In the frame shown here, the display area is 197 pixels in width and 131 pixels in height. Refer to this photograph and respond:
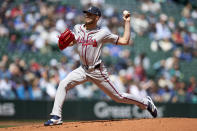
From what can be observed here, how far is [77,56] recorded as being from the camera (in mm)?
13188

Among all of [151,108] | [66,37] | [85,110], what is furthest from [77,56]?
[66,37]

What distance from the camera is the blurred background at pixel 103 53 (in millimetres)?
12648

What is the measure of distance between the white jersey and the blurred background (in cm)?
631

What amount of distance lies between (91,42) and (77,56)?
275 inches

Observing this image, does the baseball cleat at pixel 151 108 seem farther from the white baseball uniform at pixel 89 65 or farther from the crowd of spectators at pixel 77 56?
the crowd of spectators at pixel 77 56

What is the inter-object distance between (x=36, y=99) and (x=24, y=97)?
0.41 m

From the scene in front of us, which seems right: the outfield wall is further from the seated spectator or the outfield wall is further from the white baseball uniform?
the white baseball uniform

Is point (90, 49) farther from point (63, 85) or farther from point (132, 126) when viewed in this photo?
point (132, 126)

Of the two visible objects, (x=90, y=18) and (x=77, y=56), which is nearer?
(x=90, y=18)

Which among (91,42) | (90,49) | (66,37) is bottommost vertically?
(90,49)

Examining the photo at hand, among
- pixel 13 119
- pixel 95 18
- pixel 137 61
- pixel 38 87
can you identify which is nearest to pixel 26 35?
pixel 38 87

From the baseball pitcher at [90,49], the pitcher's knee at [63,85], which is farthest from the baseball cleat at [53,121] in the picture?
the pitcher's knee at [63,85]

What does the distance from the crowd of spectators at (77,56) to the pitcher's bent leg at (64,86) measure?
614 cm

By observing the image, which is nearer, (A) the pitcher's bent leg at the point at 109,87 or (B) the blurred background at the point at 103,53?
(A) the pitcher's bent leg at the point at 109,87
